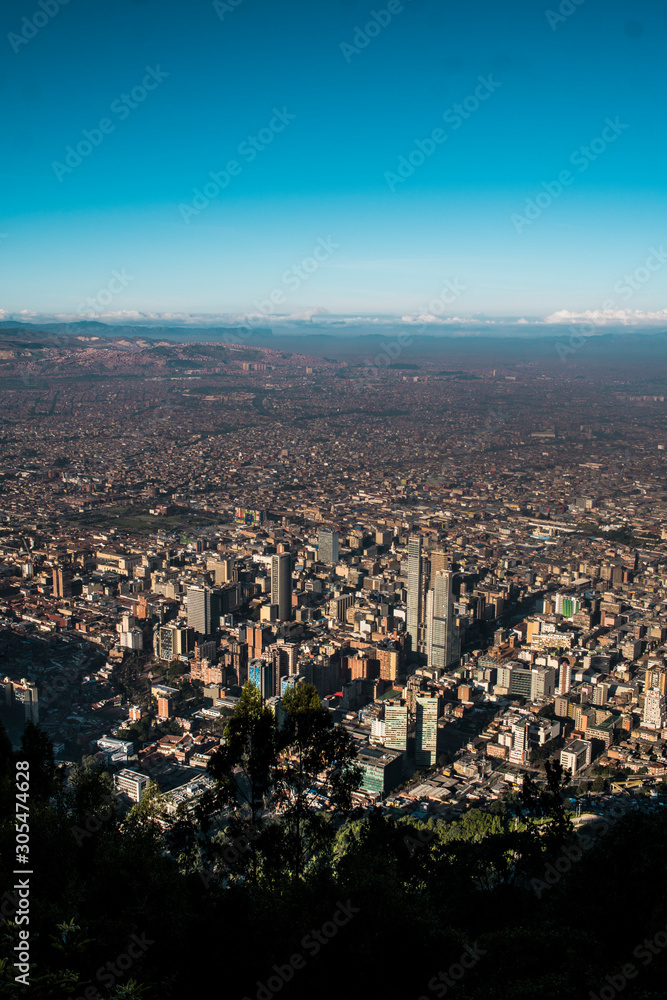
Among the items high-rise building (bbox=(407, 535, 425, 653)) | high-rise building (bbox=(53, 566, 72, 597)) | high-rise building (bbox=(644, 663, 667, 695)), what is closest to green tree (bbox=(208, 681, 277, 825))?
high-rise building (bbox=(644, 663, 667, 695))

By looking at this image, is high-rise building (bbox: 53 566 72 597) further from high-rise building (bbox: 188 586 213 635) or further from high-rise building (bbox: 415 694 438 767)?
high-rise building (bbox: 415 694 438 767)

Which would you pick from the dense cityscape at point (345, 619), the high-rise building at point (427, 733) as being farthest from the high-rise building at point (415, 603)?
the high-rise building at point (427, 733)

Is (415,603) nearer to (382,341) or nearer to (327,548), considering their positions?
(327,548)

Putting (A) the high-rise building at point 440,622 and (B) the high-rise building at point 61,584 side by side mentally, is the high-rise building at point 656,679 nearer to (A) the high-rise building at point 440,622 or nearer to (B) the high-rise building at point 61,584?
(A) the high-rise building at point 440,622

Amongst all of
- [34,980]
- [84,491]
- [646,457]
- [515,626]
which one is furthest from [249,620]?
[646,457]

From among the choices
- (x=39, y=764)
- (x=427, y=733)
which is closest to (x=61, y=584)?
(x=427, y=733)
